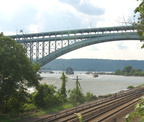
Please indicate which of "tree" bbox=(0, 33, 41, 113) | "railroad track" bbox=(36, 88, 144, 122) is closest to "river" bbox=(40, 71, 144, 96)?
"railroad track" bbox=(36, 88, 144, 122)

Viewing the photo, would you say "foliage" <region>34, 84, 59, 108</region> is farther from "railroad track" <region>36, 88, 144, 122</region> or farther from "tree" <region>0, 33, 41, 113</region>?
"tree" <region>0, 33, 41, 113</region>

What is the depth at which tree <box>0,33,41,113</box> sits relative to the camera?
17.1 meters

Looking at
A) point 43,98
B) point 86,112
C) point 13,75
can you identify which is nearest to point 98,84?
point 43,98

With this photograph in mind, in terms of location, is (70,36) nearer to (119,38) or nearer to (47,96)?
(119,38)

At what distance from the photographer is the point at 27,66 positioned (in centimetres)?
1933

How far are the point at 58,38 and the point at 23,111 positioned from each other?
44083mm

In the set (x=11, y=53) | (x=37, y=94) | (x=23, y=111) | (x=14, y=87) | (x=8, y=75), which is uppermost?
(x=11, y=53)

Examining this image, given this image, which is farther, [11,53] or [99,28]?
[99,28]

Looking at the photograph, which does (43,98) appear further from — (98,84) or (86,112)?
(98,84)

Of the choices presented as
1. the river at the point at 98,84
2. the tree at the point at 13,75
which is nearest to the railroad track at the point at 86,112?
the tree at the point at 13,75

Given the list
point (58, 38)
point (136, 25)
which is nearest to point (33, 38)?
point (58, 38)

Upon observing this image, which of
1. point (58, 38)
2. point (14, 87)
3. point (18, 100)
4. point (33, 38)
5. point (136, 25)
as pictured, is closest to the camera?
point (136, 25)

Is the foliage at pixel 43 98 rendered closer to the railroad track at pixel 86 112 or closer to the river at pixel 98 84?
the railroad track at pixel 86 112

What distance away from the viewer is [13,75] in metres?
17.2
